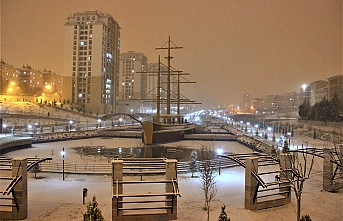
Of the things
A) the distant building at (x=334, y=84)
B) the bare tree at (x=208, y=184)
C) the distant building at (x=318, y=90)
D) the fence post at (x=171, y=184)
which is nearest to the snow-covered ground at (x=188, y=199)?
the bare tree at (x=208, y=184)

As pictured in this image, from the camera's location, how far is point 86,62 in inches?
3433

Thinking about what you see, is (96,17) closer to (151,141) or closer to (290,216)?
(151,141)

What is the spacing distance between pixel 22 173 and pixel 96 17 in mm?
87342

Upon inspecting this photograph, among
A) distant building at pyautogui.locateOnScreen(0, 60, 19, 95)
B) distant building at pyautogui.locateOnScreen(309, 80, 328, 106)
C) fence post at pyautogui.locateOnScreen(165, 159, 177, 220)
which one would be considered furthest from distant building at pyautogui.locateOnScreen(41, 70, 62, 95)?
fence post at pyautogui.locateOnScreen(165, 159, 177, 220)

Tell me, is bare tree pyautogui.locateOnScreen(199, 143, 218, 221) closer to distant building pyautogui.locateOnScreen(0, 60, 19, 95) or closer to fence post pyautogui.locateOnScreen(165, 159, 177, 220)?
fence post pyautogui.locateOnScreen(165, 159, 177, 220)

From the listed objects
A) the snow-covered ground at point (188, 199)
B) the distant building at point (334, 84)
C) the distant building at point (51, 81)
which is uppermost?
the distant building at point (51, 81)

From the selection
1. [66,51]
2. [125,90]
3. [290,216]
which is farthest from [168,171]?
[125,90]

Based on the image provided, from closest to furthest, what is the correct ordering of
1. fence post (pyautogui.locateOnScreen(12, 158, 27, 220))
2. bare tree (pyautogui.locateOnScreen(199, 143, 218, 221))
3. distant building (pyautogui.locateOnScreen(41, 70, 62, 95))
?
fence post (pyautogui.locateOnScreen(12, 158, 27, 220)) → bare tree (pyautogui.locateOnScreen(199, 143, 218, 221)) → distant building (pyautogui.locateOnScreen(41, 70, 62, 95))

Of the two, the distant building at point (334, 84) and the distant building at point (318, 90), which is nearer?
the distant building at point (334, 84)

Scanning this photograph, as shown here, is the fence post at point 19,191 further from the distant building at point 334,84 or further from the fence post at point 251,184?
the distant building at point 334,84

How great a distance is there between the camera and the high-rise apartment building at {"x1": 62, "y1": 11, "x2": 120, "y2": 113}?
85.8 metres

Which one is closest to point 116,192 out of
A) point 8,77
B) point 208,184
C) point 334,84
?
point 208,184

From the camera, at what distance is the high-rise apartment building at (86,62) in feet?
281

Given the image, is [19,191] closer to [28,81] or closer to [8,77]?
[8,77]
